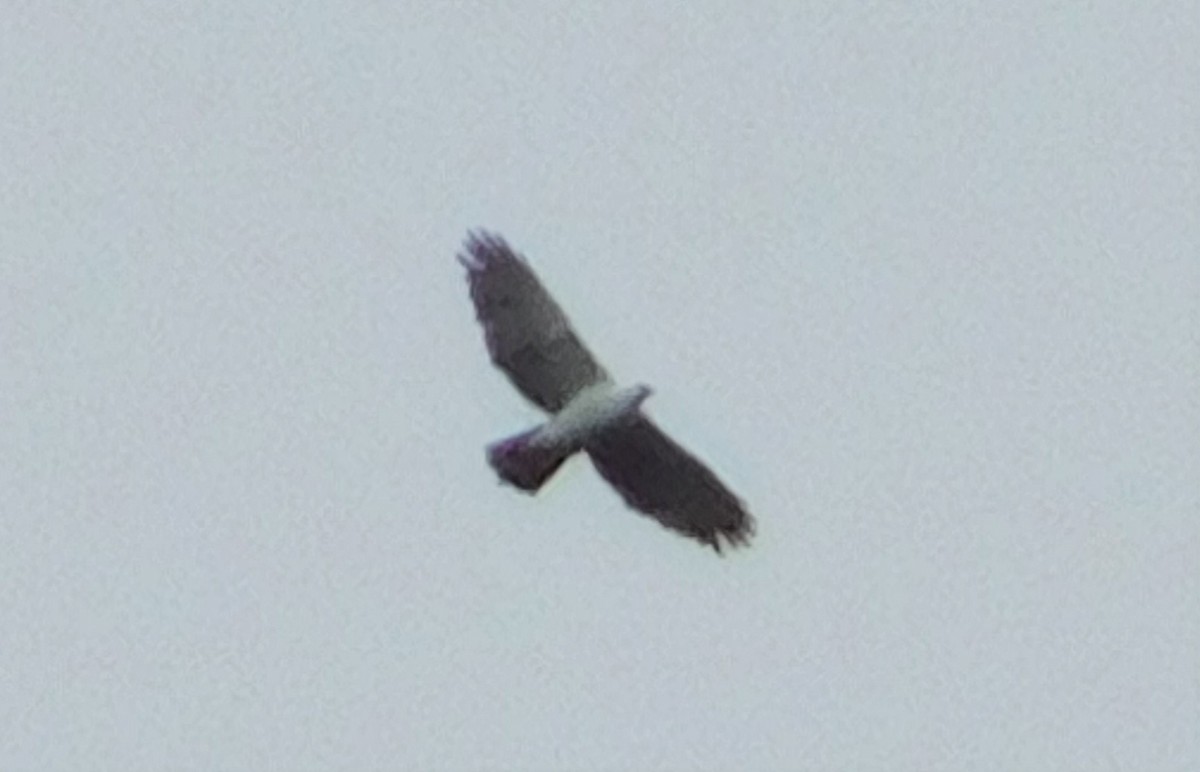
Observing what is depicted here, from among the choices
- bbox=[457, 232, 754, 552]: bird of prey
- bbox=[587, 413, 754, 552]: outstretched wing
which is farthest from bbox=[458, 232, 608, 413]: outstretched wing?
bbox=[587, 413, 754, 552]: outstretched wing

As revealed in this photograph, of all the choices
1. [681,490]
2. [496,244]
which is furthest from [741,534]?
[496,244]

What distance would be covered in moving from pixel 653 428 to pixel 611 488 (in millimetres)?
452

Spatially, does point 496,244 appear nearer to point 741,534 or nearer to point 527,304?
point 527,304

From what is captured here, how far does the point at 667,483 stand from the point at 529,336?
1236 mm

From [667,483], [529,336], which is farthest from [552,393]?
[667,483]

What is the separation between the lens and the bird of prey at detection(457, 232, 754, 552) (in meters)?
Answer: 25.2

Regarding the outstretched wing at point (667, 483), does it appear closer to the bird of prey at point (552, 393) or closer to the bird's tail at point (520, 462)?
the bird of prey at point (552, 393)

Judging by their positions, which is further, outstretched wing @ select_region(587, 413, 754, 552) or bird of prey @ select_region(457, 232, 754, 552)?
outstretched wing @ select_region(587, 413, 754, 552)

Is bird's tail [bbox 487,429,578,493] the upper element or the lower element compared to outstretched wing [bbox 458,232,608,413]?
lower

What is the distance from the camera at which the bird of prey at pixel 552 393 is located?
82.6ft

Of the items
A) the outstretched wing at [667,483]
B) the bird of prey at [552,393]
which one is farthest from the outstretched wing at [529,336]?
the outstretched wing at [667,483]

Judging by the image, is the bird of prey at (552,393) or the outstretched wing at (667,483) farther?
the outstretched wing at (667,483)

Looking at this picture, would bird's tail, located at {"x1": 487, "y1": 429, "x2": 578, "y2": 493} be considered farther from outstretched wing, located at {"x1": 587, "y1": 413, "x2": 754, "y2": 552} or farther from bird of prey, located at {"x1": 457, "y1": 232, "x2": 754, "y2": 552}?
outstretched wing, located at {"x1": 587, "y1": 413, "x2": 754, "y2": 552}

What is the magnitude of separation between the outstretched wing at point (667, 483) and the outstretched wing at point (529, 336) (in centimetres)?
38
